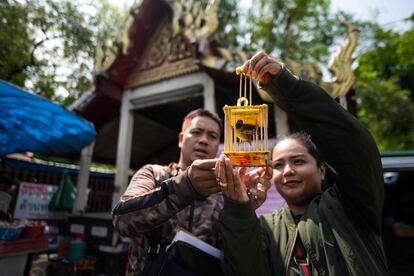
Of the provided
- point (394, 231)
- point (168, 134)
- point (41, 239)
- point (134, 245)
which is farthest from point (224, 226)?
point (168, 134)

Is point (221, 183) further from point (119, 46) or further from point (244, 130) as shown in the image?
point (119, 46)

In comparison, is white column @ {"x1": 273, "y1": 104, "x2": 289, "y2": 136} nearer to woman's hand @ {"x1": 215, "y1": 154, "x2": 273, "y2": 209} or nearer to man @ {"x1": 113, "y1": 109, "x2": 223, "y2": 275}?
man @ {"x1": 113, "y1": 109, "x2": 223, "y2": 275}

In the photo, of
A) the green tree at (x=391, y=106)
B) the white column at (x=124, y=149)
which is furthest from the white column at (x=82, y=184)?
the green tree at (x=391, y=106)

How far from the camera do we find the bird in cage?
1.48m

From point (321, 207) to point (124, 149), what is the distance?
214 inches

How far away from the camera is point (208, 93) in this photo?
5.13 metres

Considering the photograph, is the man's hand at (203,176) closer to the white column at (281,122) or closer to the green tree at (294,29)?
the white column at (281,122)

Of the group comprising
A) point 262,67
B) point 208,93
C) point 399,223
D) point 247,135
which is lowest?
point 399,223

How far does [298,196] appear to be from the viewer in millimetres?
1772

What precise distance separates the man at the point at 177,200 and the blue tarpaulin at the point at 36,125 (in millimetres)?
3498

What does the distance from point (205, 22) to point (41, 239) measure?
15.8 feet

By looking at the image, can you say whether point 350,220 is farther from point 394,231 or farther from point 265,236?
point 394,231

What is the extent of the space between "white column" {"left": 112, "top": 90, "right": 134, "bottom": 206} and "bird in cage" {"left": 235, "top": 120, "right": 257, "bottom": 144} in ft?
16.8

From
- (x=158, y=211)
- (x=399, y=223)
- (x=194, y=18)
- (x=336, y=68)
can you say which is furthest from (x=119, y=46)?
(x=399, y=223)
